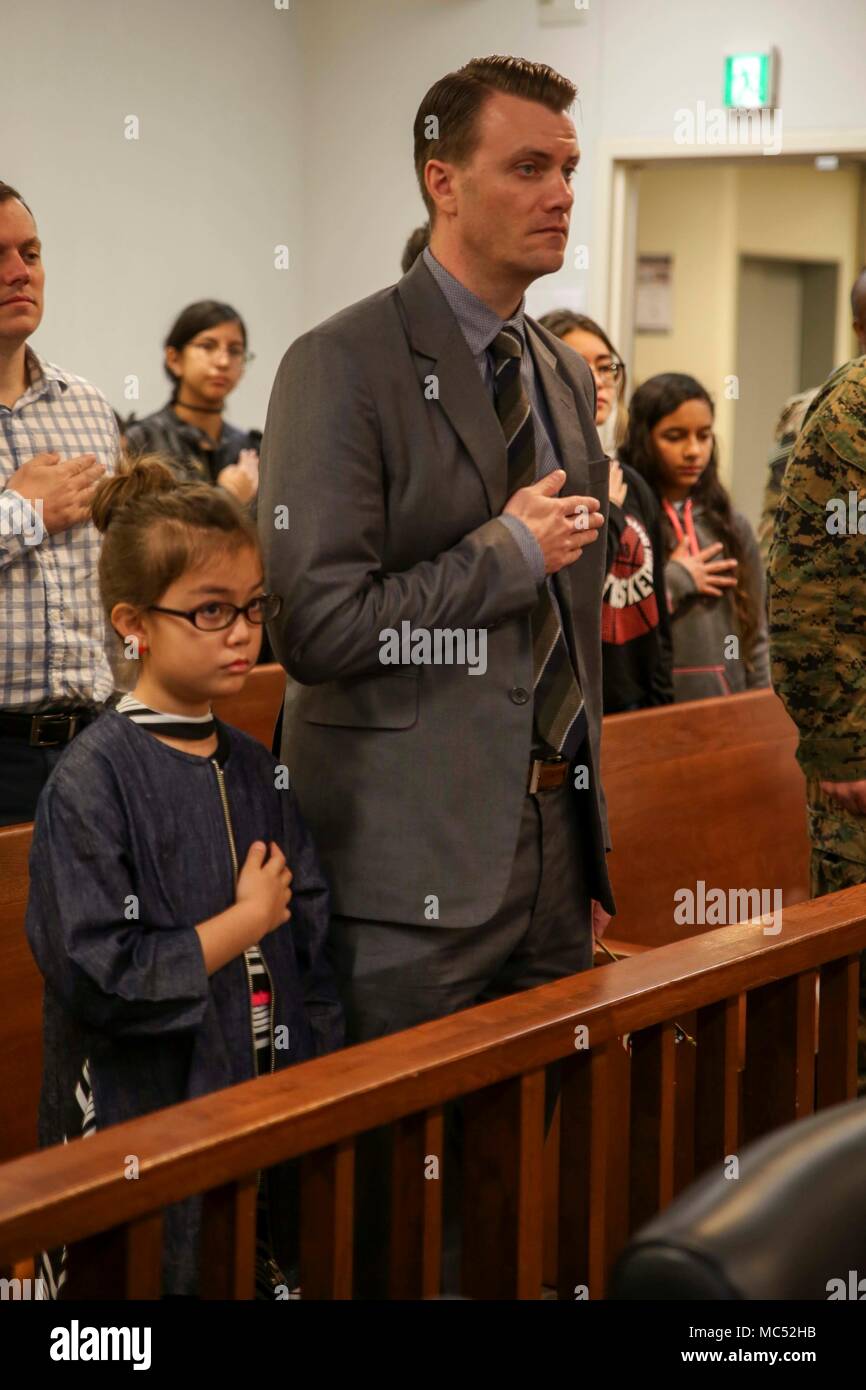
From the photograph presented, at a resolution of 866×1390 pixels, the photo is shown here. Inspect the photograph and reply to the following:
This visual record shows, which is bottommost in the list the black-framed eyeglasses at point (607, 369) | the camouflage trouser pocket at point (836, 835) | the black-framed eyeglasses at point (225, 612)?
the camouflage trouser pocket at point (836, 835)

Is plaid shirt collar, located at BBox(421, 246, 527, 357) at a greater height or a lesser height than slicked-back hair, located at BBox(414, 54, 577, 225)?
lesser

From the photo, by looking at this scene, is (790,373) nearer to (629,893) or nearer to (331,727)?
(629,893)

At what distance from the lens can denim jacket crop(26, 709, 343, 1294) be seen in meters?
1.67

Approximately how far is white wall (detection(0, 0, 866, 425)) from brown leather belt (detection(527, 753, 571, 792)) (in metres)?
3.91

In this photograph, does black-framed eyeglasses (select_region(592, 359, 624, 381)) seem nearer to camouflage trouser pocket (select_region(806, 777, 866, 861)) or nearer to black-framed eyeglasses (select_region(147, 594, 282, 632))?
camouflage trouser pocket (select_region(806, 777, 866, 861))

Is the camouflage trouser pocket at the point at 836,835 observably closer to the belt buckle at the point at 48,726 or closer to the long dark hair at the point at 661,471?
the belt buckle at the point at 48,726

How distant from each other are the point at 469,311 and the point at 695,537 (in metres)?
2.31

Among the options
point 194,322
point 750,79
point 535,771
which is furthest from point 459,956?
point 750,79

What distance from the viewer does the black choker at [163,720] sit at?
1.78 m

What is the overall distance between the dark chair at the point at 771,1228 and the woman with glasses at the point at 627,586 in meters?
2.73

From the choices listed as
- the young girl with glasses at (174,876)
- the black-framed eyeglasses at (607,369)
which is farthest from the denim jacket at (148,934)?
the black-framed eyeglasses at (607,369)

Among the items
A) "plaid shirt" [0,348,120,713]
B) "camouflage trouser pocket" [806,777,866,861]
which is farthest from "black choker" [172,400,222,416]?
"camouflage trouser pocket" [806,777,866,861]

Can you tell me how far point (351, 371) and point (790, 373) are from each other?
763 centimetres
